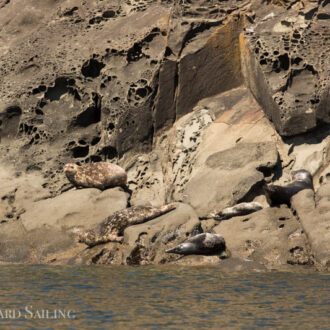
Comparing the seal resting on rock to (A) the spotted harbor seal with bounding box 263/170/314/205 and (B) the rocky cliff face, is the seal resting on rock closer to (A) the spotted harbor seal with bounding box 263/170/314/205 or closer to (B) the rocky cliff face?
(B) the rocky cliff face

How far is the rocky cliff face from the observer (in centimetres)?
1334

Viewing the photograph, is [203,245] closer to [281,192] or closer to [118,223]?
[281,192]

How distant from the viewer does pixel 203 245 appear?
11.0 metres

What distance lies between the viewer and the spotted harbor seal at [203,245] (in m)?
11.0

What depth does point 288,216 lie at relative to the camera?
1148 centimetres

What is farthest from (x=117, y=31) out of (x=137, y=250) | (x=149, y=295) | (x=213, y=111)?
(x=149, y=295)

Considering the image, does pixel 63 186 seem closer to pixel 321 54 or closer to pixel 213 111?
pixel 213 111

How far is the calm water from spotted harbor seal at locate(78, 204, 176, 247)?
1.82m

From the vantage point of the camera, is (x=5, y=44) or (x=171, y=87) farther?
(x=5, y=44)

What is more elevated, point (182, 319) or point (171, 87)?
point (182, 319)

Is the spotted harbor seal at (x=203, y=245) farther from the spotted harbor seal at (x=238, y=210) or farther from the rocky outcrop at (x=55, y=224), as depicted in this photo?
the rocky outcrop at (x=55, y=224)

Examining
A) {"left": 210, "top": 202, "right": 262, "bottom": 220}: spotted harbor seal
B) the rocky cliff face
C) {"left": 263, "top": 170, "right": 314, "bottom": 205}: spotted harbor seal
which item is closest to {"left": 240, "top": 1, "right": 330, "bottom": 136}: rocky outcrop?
the rocky cliff face

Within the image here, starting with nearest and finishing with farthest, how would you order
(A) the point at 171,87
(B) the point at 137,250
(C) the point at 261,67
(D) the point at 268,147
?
(B) the point at 137,250, (D) the point at 268,147, (C) the point at 261,67, (A) the point at 171,87

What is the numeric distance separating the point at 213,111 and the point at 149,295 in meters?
8.19
